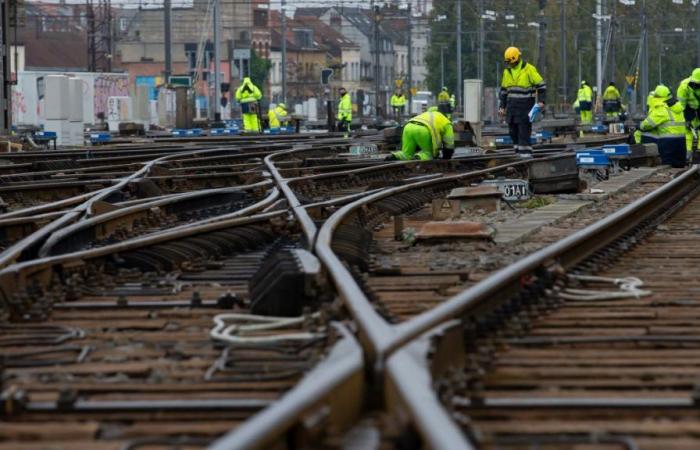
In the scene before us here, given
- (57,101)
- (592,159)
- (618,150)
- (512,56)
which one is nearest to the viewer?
(592,159)

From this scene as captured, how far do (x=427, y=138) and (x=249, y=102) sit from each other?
2615cm

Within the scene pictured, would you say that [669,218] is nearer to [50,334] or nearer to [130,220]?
[130,220]

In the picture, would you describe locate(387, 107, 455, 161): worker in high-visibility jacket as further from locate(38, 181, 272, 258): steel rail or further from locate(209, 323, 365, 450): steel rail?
locate(209, 323, 365, 450): steel rail

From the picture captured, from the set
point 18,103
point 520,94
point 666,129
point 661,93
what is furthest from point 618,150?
point 18,103

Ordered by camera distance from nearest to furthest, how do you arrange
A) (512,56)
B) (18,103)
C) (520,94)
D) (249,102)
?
(520,94) → (512,56) → (249,102) → (18,103)

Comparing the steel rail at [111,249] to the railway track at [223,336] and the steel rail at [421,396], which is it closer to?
the railway track at [223,336]

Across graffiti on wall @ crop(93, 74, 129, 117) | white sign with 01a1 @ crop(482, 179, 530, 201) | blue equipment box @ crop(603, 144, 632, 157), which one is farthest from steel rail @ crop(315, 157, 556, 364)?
graffiti on wall @ crop(93, 74, 129, 117)

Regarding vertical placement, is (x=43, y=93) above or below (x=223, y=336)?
above

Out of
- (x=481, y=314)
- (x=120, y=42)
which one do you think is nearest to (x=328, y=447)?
(x=481, y=314)

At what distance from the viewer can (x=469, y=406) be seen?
17.6 ft

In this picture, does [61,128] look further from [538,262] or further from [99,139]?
[538,262]

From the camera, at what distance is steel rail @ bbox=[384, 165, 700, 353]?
6.11 m

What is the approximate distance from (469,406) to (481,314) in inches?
69.1

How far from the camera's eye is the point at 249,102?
47844 millimetres
